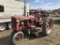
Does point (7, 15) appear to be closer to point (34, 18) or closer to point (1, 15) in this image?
point (1, 15)

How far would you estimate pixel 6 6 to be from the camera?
878 cm

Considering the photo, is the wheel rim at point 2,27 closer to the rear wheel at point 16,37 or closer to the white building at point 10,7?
the white building at point 10,7

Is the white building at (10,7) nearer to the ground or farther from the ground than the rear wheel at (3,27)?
farther from the ground

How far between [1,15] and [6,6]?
880 millimetres

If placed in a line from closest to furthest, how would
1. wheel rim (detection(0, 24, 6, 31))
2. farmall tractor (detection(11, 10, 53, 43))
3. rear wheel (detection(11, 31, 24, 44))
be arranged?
rear wheel (detection(11, 31, 24, 44)) → farmall tractor (detection(11, 10, 53, 43)) → wheel rim (detection(0, 24, 6, 31))

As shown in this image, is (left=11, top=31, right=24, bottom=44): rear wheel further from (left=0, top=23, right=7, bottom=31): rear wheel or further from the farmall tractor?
(left=0, top=23, right=7, bottom=31): rear wheel

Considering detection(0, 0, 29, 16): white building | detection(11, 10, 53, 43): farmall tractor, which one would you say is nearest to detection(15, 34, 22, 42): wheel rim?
detection(11, 10, 53, 43): farmall tractor

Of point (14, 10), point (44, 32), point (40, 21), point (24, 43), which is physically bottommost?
point (24, 43)

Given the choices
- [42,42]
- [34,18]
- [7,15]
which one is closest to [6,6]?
[7,15]

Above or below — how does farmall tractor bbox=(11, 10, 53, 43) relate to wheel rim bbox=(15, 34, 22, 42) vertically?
above

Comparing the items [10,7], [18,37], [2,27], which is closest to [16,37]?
[18,37]

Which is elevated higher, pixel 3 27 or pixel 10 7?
pixel 10 7

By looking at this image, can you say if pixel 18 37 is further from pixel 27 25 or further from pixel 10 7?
pixel 10 7

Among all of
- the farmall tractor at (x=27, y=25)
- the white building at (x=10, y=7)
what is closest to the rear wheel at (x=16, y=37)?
the farmall tractor at (x=27, y=25)
